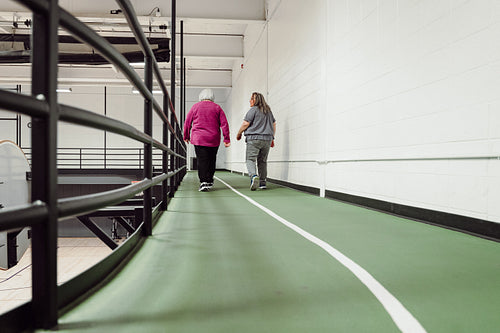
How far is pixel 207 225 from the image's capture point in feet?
8.94

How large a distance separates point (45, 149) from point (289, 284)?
3.29ft

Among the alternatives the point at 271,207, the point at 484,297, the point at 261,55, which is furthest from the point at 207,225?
the point at 261,55

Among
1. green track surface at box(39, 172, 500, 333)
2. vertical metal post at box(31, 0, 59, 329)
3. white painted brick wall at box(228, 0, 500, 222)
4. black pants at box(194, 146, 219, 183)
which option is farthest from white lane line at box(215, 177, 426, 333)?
black pants at box(194, 146, 219, 183)

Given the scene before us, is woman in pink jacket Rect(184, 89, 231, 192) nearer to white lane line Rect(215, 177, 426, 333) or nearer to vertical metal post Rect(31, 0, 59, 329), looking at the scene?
white lane line Rect(215, 177, 426, 333)

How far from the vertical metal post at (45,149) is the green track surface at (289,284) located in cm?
20

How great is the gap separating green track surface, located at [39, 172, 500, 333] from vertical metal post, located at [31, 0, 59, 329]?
0.65 feet

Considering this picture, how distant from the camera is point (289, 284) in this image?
140cm

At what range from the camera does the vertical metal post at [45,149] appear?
88 centimetres

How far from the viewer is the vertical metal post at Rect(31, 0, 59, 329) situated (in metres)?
0.88

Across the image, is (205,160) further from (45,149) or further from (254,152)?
(45,149)

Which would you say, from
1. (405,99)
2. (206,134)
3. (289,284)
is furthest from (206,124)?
(289,284)

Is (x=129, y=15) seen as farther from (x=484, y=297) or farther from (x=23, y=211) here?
(x=484, y=297)

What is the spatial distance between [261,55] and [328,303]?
30.9ft

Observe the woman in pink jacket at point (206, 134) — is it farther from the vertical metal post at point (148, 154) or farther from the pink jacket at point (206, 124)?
the vertical metal post at point (148, 154)
